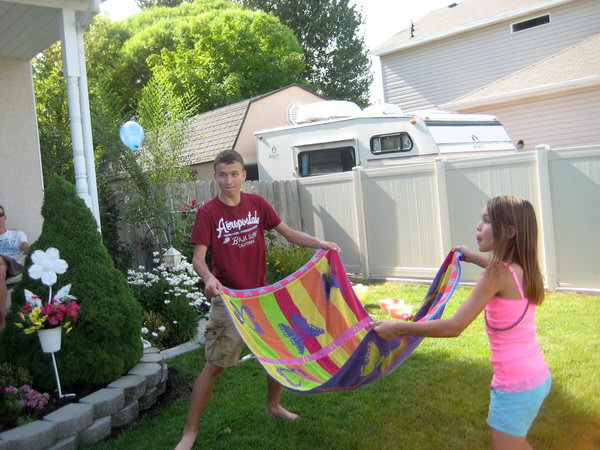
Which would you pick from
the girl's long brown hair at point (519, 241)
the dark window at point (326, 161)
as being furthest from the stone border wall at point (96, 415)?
the dark window at point (326, 161)

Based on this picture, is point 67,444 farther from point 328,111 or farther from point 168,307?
point 328,111

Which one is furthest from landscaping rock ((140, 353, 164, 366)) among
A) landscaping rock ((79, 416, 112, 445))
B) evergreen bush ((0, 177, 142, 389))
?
landscaping rock ((79, 416, 112, 445))

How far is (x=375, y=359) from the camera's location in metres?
3.10

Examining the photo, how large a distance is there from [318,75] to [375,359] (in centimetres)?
3167

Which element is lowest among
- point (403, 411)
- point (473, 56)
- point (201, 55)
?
point (403, 411)

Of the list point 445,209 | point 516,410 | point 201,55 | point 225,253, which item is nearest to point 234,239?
point 225,253

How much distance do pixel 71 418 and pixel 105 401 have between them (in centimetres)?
29

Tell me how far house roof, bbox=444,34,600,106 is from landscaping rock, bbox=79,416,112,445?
1243 centimetres

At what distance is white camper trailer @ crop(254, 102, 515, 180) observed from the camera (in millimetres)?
10523

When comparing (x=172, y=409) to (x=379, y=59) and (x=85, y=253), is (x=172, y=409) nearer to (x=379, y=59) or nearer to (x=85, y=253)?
(x=85, y=253)

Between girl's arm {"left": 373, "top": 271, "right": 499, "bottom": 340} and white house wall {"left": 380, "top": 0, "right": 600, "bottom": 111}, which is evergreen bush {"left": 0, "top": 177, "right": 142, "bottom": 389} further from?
white house wall {"left": 380, "top": 0, "right": 600, "bottom": 111}

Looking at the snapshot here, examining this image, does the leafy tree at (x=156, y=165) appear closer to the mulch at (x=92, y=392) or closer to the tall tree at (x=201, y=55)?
the mulch at (x=92, y=392)

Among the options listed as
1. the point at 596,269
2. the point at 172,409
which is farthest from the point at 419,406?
the point at 596,269

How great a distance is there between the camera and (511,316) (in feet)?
8.66
